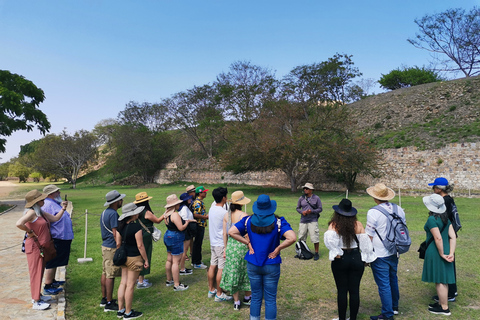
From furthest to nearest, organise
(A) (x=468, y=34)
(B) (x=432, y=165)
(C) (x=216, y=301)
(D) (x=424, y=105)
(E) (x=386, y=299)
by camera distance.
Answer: (A) (x=468, y=34), (D) (x=424, y=105), (B) (x=432, y=165), (C) (x=216, y=301), (E) (x=386, y=299)

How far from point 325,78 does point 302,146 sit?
24.8 meters

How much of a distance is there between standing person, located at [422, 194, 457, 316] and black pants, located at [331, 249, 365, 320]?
4.38ft

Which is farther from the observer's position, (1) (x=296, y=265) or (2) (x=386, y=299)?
(1) (x=296, y=265)

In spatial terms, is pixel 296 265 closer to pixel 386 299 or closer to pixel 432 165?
pixel 386 299

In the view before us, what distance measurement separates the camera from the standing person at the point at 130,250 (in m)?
4.31

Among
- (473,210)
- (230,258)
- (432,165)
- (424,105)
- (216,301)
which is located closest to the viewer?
(230,258)

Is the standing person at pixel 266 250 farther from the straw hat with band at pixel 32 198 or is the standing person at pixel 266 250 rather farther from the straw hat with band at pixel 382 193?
the straw hat with band at pixel 32 198

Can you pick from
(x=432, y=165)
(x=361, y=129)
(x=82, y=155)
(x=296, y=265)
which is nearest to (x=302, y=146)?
(x=432, y=165)

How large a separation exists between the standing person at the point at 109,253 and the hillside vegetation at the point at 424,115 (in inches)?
1086

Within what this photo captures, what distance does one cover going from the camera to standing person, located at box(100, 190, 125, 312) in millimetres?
4750

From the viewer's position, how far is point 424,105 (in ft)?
111

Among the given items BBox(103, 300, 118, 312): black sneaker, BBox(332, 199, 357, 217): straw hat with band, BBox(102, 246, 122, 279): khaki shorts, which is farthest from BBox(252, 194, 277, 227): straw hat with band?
BBox(103, 300, 118, 312): black sneaker

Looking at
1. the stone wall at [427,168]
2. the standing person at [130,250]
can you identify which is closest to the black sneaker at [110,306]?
the standing person at [130,250]

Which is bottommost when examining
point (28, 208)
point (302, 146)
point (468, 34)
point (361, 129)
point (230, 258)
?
point (230, 258)
